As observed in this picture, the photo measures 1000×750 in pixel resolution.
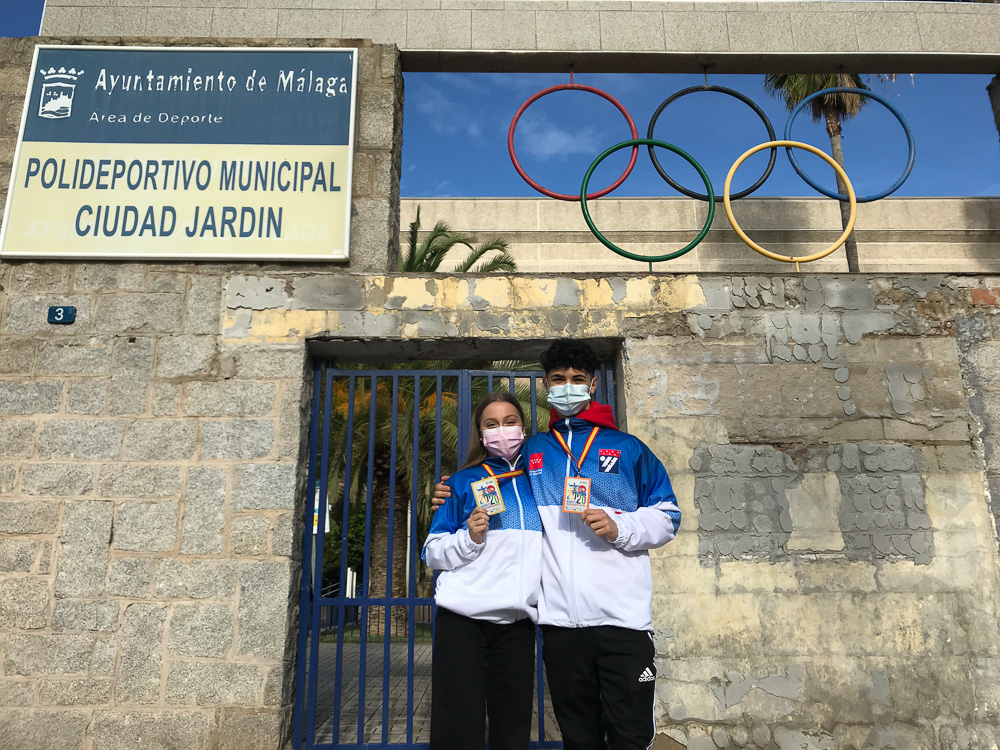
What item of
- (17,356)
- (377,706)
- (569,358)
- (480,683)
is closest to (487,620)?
(480,683)

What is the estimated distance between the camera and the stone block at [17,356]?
172 inches

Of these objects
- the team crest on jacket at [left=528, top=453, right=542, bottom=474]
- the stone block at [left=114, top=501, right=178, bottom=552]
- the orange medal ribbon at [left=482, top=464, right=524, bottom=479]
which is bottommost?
the stone block at [left=114, top=501, right=178, bottom=552]

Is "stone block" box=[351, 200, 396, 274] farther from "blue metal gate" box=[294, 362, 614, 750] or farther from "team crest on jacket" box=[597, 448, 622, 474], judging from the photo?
"team crest on jacket" box=[597, 448, 622, 474]

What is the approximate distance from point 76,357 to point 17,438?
61 centimetres

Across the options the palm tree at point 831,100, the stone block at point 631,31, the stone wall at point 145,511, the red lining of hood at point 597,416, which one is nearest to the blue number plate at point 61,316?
the stone wall at point 145,511

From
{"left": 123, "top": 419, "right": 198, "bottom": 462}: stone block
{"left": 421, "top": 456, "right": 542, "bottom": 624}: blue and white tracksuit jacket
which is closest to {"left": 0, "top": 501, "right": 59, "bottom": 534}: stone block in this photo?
{"left": 123, "top": 419, "right": 198, "bottom": 462}: stone block

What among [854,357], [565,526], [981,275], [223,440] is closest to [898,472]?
[854,357]

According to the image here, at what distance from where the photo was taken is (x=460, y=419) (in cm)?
452

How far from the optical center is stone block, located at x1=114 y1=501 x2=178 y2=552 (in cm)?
411

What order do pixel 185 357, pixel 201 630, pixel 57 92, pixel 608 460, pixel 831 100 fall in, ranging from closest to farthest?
pixel 608 460 < pixel 201 630 < pixel 185 357 < pixel 57 92 < pixel 831 100

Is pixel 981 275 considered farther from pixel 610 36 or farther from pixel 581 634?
pixel 581 634

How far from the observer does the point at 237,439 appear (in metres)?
4.26

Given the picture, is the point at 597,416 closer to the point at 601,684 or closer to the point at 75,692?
the point at 601,684

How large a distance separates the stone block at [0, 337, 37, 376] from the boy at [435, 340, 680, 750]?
3255mm
